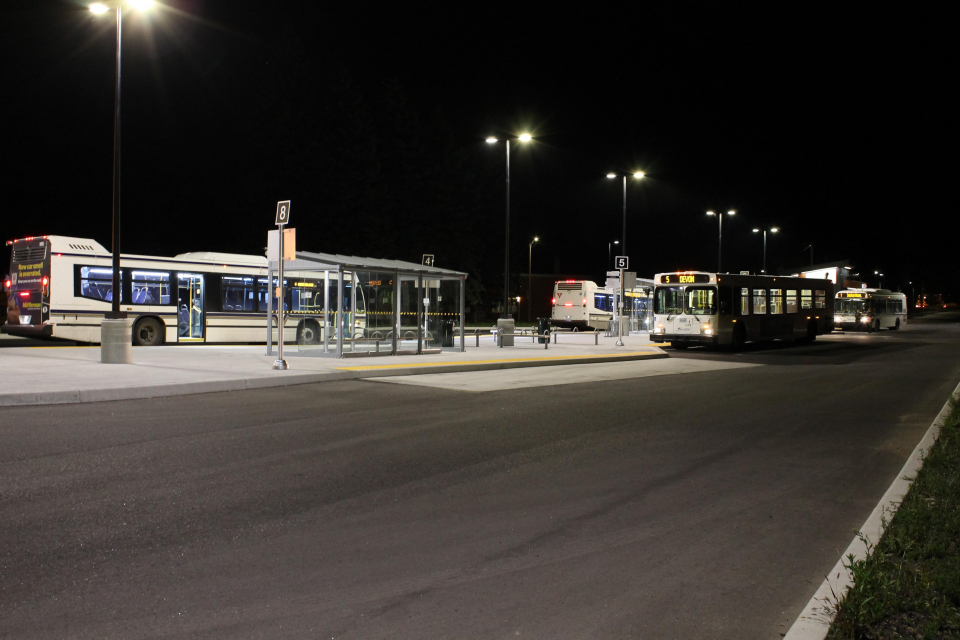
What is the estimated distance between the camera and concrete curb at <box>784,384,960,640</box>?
3.75 metres

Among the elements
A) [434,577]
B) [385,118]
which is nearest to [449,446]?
[434,577]

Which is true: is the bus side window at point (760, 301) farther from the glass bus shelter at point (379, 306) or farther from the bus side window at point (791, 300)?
the glass bus shelter at point (379, 306)

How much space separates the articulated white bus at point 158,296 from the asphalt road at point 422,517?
35.7 ft

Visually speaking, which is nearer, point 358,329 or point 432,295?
point 358,329

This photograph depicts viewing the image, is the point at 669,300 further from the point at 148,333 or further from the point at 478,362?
the point at 148,333

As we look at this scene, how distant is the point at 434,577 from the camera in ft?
14.9

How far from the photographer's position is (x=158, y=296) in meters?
23.1

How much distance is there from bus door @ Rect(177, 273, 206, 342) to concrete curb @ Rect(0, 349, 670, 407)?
9138mm

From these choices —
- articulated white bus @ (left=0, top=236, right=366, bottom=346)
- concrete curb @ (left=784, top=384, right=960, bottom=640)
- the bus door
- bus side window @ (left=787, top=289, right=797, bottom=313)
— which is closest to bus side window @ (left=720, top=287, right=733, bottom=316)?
bus side window @ (left=787, top=289, right=797, bottom=313)

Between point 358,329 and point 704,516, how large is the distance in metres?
14.9

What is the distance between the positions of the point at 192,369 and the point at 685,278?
18354mm

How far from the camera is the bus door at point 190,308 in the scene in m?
23.5

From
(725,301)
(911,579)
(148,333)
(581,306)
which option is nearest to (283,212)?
(148,333)

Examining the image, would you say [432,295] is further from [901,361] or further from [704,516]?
[704,516]
